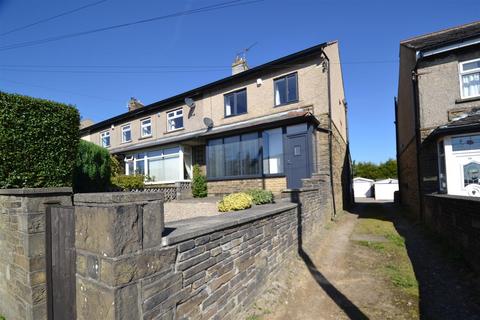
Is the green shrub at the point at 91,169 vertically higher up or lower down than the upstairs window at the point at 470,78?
lower down

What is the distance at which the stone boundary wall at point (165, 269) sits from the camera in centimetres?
226

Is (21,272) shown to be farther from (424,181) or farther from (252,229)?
(424,181)

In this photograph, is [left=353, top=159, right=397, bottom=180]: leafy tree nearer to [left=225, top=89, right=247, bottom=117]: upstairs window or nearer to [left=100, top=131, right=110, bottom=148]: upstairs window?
[left=225, top=89, right=247, bottom=117]: upstairs window

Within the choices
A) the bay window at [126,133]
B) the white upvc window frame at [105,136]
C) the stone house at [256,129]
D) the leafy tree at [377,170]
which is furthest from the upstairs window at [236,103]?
the leafy tree at [377,170]

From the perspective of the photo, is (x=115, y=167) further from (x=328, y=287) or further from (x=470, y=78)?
(x=470, y=78)

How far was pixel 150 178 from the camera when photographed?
1700 cm

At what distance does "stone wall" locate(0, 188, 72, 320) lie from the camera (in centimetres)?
355

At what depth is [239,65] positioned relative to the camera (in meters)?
17.0

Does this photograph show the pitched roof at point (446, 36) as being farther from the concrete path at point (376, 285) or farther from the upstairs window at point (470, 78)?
the concrete path at point (376, 285)

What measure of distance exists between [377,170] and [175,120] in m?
34.3

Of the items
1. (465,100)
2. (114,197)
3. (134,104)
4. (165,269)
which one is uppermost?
(134,104)

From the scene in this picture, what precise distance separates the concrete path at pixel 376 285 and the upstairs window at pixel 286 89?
7.86 meters

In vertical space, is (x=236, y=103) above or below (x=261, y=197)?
above

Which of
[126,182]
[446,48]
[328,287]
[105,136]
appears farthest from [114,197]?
[105,136]
